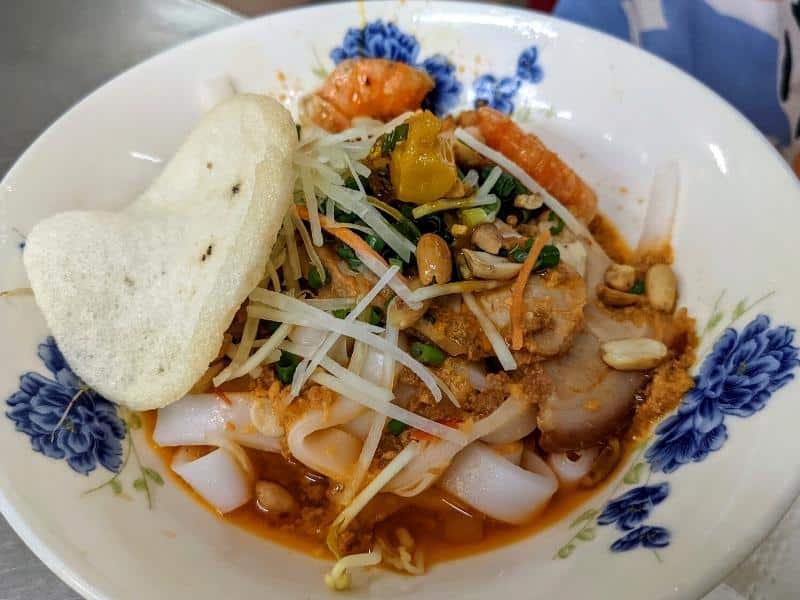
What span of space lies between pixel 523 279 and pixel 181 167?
50.9 inches

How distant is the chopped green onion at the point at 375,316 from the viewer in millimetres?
1970

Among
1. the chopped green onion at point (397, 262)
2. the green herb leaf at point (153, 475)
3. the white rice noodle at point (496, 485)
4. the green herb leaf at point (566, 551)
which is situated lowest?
the green herb leaf at point (153, 475)

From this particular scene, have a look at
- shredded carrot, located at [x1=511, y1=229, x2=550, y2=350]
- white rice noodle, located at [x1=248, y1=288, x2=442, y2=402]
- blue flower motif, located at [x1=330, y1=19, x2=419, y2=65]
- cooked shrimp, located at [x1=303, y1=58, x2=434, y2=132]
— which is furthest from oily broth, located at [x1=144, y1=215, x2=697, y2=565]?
blue flower motif, located at [x1=330, y1=19, x2=419, y2=65]

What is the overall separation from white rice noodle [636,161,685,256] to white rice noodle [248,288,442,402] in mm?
1093

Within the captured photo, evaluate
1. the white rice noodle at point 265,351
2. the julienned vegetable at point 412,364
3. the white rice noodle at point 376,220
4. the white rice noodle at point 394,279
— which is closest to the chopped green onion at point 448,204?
the julienned vegetable at point 412,364

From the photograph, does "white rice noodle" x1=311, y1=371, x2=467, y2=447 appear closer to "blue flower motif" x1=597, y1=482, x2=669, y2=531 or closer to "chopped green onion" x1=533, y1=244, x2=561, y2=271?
"blue flower motif" x1=597, y1=482, x2=669, y2=531

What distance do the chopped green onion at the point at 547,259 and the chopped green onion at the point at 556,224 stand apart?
0.90 ft

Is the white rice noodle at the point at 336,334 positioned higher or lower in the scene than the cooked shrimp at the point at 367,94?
lower

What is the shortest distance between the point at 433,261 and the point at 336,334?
38 cm

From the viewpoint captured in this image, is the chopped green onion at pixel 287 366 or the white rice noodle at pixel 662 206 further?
the white rice noodle at pixel 662 206

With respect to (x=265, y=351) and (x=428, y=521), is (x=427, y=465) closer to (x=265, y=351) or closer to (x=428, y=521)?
(x=428, y=521)

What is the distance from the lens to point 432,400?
2.01m

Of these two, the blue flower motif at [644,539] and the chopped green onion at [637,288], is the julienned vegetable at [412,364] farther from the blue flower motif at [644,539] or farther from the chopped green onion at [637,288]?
the blue flower motif at [644,539]

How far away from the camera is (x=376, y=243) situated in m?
1.98
